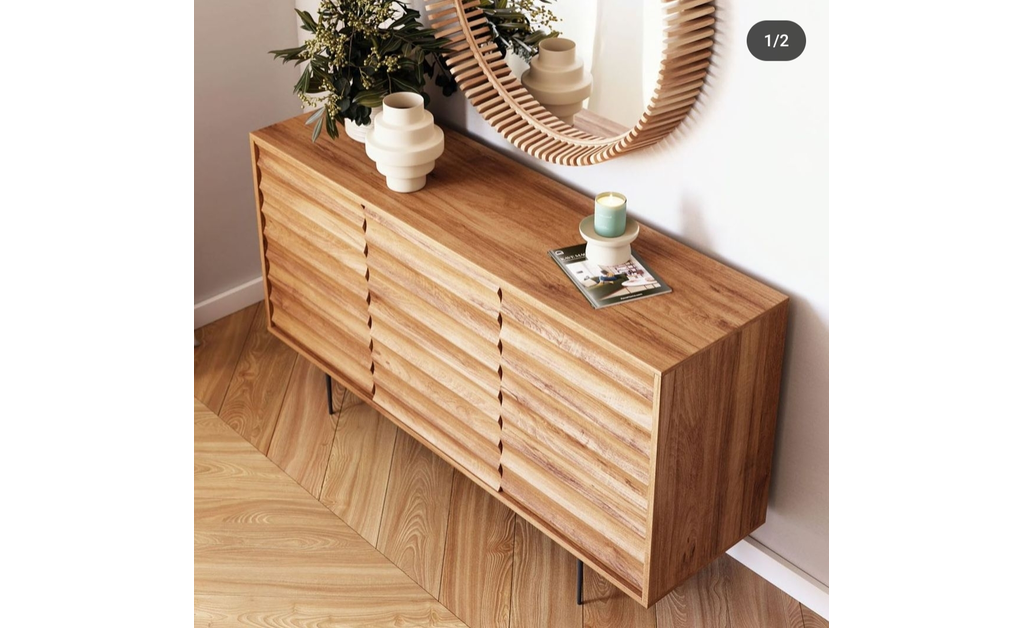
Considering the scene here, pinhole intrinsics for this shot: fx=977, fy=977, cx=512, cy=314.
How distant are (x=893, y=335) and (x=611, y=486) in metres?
1.13

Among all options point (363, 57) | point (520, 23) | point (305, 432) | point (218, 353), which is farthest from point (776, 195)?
point (218, 353)

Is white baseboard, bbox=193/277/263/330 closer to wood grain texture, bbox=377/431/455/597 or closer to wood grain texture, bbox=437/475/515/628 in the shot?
wood grain texture, bbox=377/431/455/597

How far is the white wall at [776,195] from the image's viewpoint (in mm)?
1640

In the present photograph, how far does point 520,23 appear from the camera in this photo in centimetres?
209

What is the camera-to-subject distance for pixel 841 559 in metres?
0.82

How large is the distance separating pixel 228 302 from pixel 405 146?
1.24 meters

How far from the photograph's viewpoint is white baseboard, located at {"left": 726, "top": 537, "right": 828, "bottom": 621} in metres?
2.07

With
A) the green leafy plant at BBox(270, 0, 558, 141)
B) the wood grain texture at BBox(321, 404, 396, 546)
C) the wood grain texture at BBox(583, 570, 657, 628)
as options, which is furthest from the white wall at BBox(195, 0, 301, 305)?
the wood grain texture at BBox(583, 570, 657, 628)

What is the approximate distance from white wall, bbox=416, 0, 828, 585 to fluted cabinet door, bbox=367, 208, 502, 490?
387 mm

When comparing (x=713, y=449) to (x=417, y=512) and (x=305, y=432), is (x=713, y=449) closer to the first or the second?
(x=417, y=512)

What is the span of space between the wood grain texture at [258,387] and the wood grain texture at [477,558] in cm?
59

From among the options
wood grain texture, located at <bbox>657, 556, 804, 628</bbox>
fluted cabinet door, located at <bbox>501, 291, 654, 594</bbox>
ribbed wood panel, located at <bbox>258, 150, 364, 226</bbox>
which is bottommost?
wood grain texture, located at <bbox>657, 556, 804, 628</bbox>
